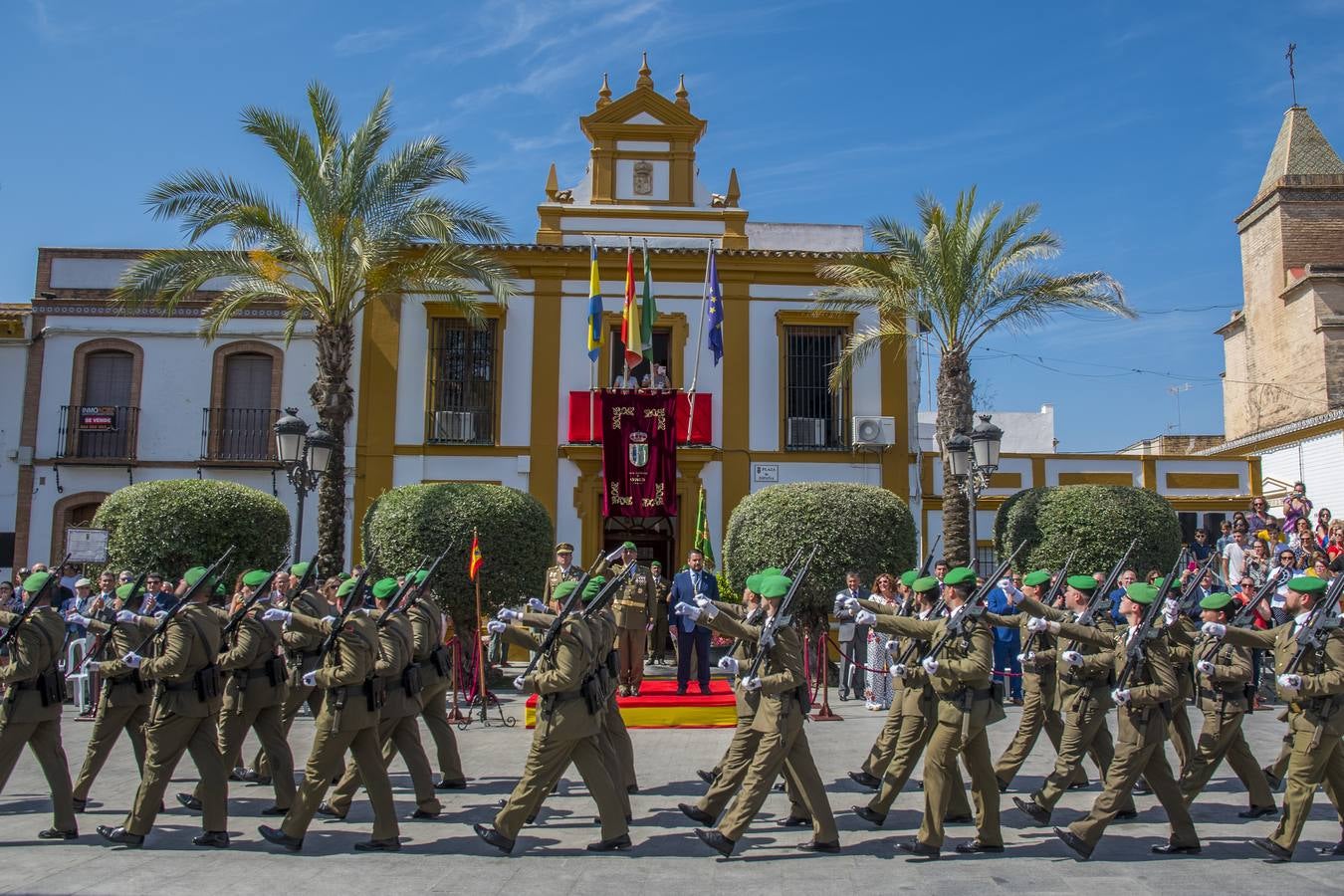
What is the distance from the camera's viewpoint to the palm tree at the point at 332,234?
1814cm

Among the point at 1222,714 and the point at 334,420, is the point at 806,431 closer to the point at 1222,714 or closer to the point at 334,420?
the point at 334,420

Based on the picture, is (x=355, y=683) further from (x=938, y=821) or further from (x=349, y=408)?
(x=349, y=408)

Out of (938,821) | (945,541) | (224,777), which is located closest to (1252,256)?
(945,541)

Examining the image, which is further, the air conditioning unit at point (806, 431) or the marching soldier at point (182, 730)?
the air conditioning unit at point (806, 431)

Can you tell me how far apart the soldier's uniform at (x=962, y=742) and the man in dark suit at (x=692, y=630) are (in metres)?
6.22

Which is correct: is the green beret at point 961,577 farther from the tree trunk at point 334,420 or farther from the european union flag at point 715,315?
the european union flag at point 715,315

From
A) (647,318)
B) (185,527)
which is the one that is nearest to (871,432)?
(647,318)

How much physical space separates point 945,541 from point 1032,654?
9863 mm

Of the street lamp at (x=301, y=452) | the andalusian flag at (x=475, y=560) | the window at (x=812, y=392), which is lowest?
the andalusian flag at (x=475, y=560)

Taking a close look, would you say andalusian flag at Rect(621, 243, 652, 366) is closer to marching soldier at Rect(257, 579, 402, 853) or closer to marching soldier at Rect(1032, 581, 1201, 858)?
marching soldier at Rect(257, 579, 402, 853)

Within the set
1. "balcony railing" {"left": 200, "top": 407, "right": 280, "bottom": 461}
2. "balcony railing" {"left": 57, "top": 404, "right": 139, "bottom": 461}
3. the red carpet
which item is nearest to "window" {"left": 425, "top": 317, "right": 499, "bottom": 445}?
"balcony railing" {"left": 200, "top": 407, "right": 280, "bottom": 461}

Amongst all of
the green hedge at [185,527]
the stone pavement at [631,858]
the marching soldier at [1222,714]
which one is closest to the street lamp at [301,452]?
the green hedge at [185,527]

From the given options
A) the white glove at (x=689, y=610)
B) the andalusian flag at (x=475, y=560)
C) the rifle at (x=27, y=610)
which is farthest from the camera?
the andalusian flag at (x=475, y=560)

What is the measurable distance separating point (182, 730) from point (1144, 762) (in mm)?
6508
